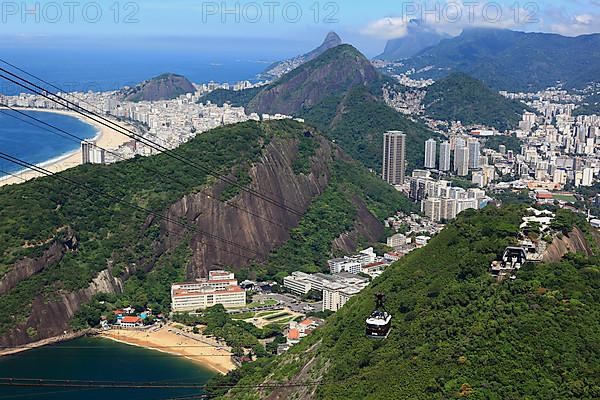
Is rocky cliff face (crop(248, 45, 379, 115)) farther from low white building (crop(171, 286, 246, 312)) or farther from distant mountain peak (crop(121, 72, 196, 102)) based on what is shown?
low white building (crop(171, 286, 246, 312))

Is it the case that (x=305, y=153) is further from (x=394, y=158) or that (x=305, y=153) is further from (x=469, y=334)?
(x=469, y=334)

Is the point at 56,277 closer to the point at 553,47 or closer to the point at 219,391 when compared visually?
the point at 219,391

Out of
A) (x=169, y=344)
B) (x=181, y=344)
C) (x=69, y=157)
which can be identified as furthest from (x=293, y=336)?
(x=69, y=157)

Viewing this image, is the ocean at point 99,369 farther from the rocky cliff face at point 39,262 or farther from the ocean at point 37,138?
the ocean at point 37,138

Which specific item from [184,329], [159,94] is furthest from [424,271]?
→ [159,94]

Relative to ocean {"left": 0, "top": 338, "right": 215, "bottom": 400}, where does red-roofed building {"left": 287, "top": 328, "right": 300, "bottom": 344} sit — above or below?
above

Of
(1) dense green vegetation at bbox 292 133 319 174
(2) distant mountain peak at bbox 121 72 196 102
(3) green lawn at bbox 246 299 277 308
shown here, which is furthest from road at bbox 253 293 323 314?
(2) distant mountain peak at bbox 121 72 196 102

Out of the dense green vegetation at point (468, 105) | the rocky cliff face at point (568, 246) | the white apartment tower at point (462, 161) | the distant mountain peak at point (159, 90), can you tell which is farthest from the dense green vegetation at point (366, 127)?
the rocky cliff face at point (568, 246)
